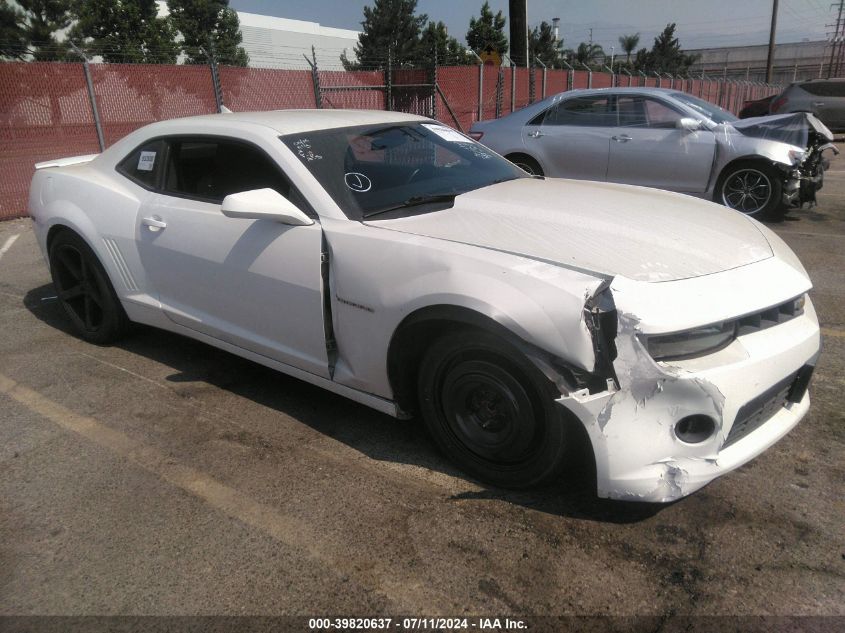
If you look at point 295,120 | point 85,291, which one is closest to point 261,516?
point 295,120

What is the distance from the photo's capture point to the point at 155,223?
11.8ft

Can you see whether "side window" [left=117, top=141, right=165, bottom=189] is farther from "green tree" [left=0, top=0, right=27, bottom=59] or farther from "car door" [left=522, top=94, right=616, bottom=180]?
"green tree" [left=0, top=0, right=27, bottom=59]

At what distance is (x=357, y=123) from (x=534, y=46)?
55.2 m

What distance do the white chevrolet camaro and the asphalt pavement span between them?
0.25 meters

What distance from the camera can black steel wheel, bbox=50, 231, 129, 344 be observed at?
4102 mm

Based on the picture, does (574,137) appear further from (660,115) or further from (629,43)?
(629,43)

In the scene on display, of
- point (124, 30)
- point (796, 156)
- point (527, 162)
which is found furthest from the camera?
point (124, 30)

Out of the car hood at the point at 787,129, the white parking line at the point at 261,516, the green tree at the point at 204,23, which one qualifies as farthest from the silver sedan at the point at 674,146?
the green tree at the point at 204,23

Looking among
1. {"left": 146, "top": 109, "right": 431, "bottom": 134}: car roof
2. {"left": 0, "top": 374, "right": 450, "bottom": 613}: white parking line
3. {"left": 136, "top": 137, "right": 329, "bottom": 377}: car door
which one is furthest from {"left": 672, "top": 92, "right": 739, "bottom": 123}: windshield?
{"left": 0, "top": 374, "right": 450, "bottom": 613}: white parking line

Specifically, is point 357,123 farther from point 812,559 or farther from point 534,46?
point 534,46

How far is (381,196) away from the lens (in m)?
3.06

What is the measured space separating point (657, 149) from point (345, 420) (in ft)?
20.1

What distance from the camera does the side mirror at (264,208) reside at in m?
2.85

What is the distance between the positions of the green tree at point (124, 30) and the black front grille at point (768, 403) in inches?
1202
